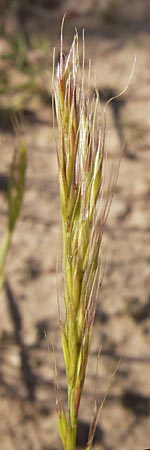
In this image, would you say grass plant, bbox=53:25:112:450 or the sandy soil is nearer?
grass plant, bbox=53:25:112:450

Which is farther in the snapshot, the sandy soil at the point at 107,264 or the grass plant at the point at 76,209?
the sandy soil at the point at 107,264

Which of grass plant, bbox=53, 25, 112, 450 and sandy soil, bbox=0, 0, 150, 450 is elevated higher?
grass plant, bbox=53, 25, 112, 450

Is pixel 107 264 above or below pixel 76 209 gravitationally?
below

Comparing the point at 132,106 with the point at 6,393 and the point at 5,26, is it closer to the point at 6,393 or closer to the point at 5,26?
the point at 5,26

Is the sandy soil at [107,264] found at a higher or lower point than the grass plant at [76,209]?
lower

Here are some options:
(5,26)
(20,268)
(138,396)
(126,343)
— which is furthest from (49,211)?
(5,26)
